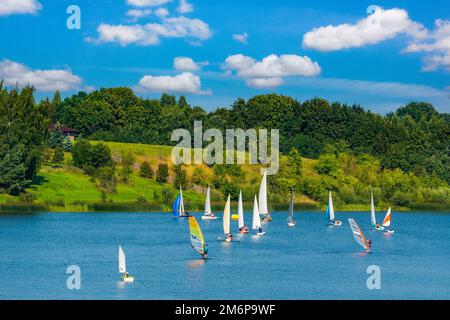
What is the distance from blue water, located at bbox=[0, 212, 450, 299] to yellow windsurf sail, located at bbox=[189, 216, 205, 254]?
1.54m

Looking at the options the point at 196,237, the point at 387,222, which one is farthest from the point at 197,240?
the point at 387,222

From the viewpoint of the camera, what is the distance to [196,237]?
255 feet

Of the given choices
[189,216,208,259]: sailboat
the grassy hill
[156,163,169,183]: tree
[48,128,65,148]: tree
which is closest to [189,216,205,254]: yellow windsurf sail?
[189,216,208,259]: sailboat

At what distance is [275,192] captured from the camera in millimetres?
169625

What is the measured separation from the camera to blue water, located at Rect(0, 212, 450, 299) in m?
63.4

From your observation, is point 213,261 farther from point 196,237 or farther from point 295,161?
point 295,161

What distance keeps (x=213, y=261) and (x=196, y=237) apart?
2.83m

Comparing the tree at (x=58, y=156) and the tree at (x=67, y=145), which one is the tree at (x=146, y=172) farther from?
the tree at (x=58, y=156)

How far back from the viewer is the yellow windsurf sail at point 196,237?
75.6 m
